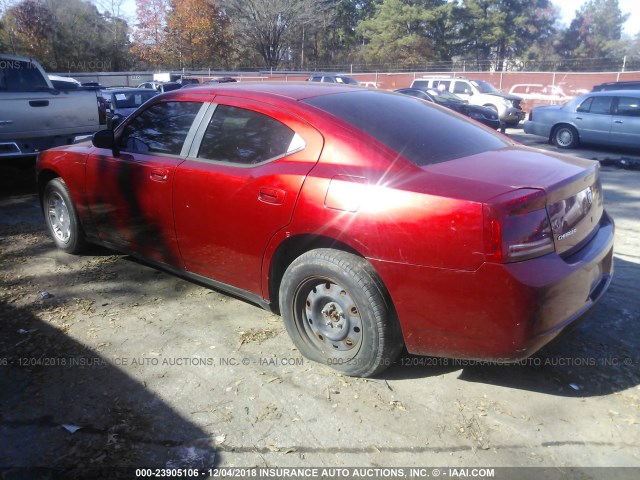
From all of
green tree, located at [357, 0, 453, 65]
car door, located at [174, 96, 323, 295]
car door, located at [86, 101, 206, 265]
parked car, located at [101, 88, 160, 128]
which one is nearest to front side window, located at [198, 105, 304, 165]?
car door, located at [174, 96, 323, 295]

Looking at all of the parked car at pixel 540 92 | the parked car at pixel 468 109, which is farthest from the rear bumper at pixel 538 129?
the parked car at pixel 540 92

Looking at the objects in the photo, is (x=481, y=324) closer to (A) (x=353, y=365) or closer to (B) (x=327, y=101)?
(A) (x=353, y=365)

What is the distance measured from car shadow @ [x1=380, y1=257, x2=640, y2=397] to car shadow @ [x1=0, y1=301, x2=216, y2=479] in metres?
1.24

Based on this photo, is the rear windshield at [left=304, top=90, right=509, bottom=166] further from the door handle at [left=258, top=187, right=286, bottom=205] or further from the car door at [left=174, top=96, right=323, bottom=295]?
the door handle at [left=258, top=187, right=286, bottom=205]

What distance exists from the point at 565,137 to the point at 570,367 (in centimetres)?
1177

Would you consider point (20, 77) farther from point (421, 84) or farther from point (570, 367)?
point (421, 84)

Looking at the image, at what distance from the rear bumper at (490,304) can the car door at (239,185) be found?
768 mm

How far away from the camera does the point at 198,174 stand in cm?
360

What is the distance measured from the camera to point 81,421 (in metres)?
2.79

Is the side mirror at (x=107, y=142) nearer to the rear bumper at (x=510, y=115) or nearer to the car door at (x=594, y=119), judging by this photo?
the car door at (x=594, y=119)

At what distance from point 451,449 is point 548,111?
13.2 meters

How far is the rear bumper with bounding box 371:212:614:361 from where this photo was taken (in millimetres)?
2508

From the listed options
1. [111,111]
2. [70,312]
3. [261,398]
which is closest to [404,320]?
[261,398]

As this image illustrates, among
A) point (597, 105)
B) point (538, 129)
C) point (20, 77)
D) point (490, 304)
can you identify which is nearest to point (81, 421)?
point (490, 304)
